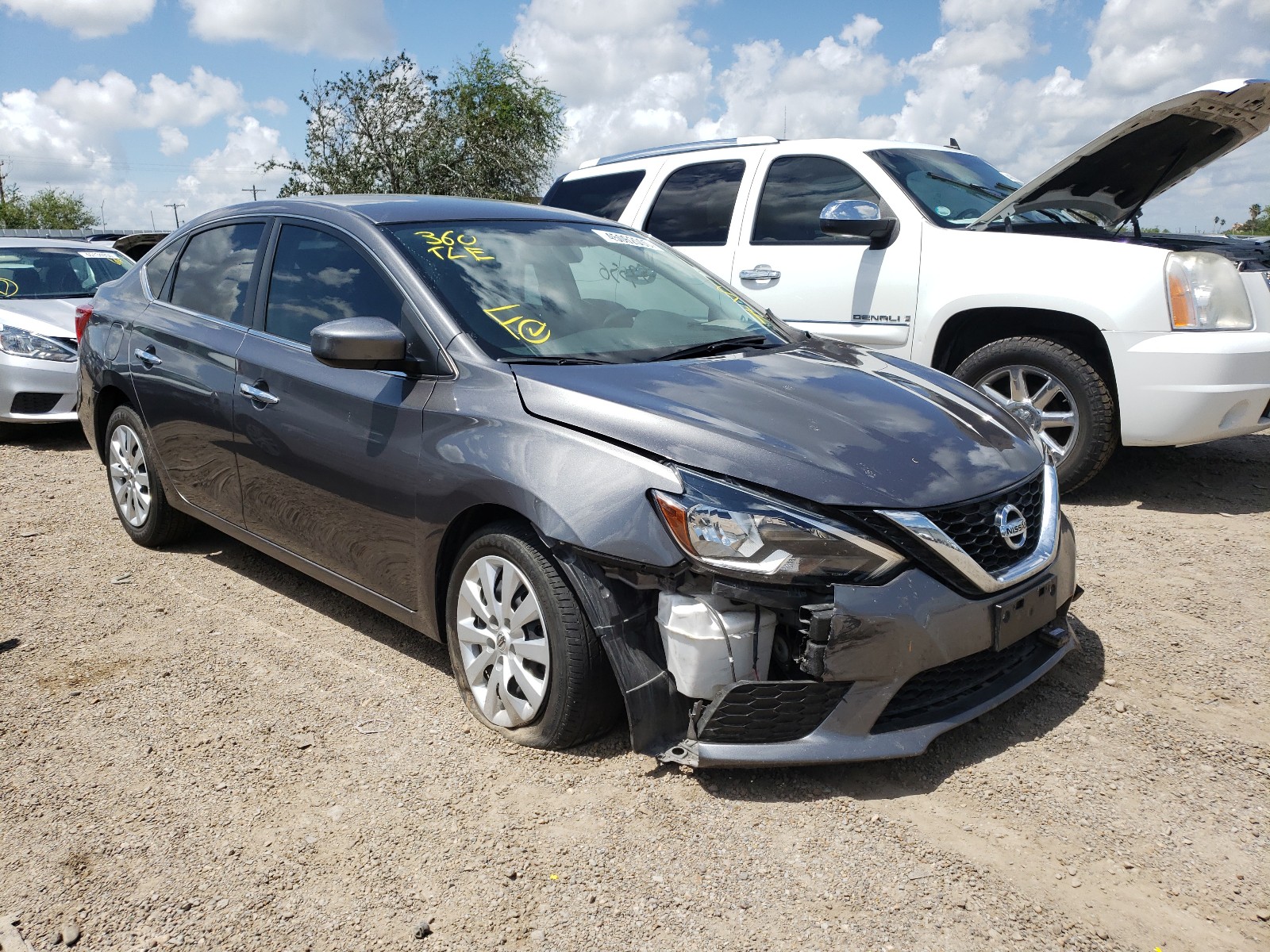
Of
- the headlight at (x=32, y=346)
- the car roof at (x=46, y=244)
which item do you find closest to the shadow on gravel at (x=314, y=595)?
the headlight at (x=32, y=346)

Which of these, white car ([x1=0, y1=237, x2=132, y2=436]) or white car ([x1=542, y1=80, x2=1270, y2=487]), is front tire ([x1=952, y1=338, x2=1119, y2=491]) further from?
white car ([x1=0, y1=237, x2=132, y2=436])

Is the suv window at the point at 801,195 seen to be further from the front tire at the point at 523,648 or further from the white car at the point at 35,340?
the white car at the point at 35,340

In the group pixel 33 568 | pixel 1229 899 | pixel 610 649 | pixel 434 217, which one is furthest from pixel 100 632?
pixel 1229 899

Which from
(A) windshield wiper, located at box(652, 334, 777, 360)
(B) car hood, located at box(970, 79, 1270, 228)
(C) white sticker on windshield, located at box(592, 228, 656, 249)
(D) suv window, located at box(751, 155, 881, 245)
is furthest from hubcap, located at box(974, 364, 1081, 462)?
(C) white sticker on windshield, located at box(592, 228, 656, 249)

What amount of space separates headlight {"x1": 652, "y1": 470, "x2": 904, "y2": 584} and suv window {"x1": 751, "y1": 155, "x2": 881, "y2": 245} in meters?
3.72

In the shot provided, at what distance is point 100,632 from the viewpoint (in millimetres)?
4168

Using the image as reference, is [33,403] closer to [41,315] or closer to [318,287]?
[41,315]

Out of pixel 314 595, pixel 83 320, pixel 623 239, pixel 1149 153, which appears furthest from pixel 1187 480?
pixel 83 320

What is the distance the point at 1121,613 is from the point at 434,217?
9.99 feet

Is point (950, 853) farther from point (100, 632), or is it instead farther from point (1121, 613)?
point (100, 632)

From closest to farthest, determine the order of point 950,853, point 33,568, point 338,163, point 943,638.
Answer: point 950,853
point 943,638
point 33,568
point 338,163

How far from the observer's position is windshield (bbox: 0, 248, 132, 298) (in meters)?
8.99

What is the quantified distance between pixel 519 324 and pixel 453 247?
1.60 feet

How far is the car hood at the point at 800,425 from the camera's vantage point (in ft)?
9.05
